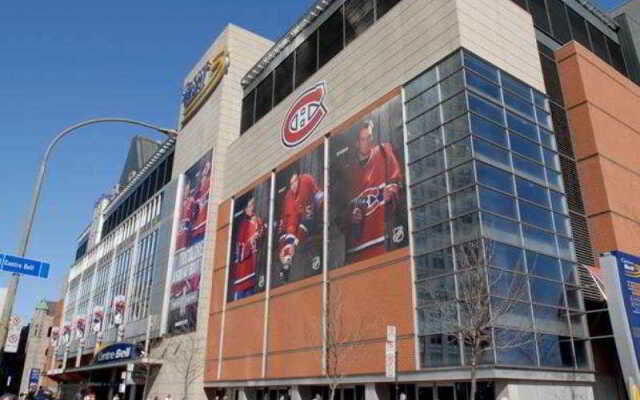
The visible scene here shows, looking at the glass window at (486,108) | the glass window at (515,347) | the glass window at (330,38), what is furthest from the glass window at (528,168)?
the glass window at (330,38)

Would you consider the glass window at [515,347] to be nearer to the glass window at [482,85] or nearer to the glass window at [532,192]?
the glass window at [532,192]

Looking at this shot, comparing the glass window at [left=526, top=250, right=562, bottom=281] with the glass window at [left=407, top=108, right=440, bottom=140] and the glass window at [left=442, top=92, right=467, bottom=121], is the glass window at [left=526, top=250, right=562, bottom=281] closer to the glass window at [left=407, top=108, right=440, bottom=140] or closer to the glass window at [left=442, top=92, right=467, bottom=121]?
the glass window at [left=442, top=92, right=467, bottom=121]

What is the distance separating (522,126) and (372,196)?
7.85 m

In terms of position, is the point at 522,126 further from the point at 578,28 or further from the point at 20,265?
the point at 20,265

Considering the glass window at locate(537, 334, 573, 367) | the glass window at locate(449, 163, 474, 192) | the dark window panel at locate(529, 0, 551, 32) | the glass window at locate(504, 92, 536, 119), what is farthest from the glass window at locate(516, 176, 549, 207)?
the dark window panel at locate(529, 0, 551, 32)

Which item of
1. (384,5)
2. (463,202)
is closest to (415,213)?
(463,202)

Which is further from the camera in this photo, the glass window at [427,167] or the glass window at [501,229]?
the glass window at [427,167]

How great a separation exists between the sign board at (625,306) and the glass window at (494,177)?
15.5 feet

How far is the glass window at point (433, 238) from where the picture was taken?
22750 mm

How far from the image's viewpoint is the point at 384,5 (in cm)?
3097

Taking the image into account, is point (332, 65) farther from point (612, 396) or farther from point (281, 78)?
point (612, 396)

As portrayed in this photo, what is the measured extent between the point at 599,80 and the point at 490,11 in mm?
8282

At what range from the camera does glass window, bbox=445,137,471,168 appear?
22.9 metres

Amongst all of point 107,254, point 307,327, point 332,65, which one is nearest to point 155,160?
point 107,254
